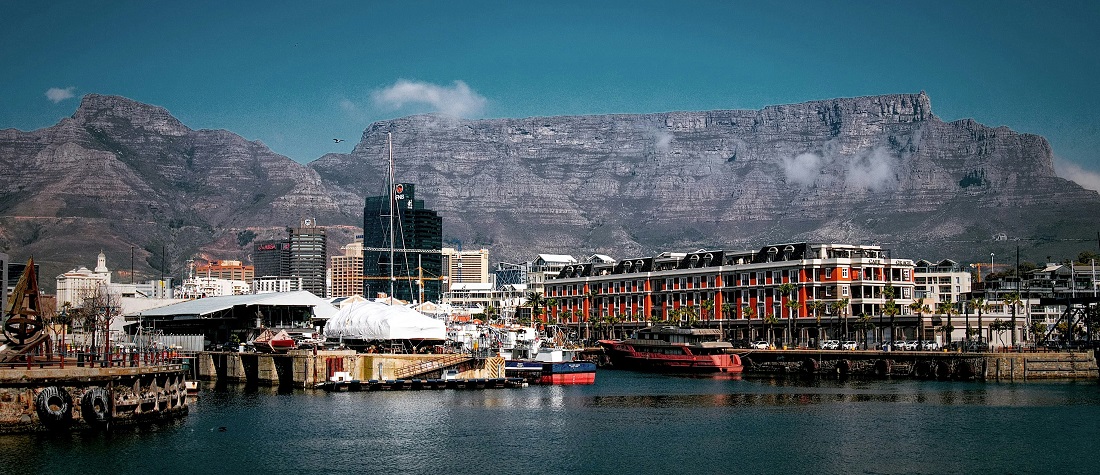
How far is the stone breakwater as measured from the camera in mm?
71062

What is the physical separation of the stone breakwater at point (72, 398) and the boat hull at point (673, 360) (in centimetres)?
8972

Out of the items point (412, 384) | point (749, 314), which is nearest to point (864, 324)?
point (749, 314)

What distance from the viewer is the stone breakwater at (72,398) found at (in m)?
71.1

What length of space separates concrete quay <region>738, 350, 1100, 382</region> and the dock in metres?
49.0

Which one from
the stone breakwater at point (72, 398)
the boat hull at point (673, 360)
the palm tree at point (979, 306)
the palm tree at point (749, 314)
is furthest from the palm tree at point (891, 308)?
the stone breakwater at point (72, 398)

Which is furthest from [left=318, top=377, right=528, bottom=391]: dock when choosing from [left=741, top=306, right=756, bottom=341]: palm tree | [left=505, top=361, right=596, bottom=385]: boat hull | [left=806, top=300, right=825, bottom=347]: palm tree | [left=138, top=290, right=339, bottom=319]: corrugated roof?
[left=741, top=306, right=756, bottom=341]: palm tree

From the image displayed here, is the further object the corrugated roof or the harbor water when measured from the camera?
the corrugated roof

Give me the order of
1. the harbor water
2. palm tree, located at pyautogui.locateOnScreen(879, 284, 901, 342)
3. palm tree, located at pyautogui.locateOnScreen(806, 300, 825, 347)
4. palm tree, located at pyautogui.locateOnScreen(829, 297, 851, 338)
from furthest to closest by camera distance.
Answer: palm tree, located at pyautogui.locateOnScreen(806, 300, 825, 347), palm tree, located at pyautogui.locateOnScreen(829, 297, 851, 338), palm tree, located at pyautogui.locateOnScreen(879, 284, 901, 342), the harbor water

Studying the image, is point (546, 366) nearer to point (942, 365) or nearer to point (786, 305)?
point (942, 365)

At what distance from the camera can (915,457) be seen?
72812 mm

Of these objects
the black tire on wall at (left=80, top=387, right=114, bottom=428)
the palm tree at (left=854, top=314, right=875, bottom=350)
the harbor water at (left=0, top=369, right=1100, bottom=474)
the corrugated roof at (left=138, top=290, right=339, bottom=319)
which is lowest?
the harbor water at (left=0, top=369, right=1100, bottom=474)

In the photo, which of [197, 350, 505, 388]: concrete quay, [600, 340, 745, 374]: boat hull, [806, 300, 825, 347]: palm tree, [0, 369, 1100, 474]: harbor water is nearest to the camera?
[0, 369, 1100, 474]: harbor water

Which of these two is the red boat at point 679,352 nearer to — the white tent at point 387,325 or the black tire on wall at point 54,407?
the white tent at point 387,325

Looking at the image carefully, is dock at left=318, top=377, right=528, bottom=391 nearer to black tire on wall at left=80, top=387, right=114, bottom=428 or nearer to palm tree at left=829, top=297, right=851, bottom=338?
black tire on wall at left=80, top=387, right=114, bottom=428
